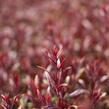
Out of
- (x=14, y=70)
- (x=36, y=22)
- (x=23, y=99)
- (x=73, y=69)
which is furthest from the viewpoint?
(x=36, y=22)

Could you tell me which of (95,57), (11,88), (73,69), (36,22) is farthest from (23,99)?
(36,22)

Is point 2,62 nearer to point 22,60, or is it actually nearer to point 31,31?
point 22,60

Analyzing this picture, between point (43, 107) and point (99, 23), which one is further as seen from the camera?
point (99, 23)

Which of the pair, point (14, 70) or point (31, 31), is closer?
point (14, 70)

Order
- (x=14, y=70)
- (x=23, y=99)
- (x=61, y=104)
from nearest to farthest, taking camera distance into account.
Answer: (x=61, y=104) < (x=23, y=99) < (x=14, y=70)

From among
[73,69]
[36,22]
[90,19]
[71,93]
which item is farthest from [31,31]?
[71,93]

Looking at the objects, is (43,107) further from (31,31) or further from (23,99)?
(31,31)
